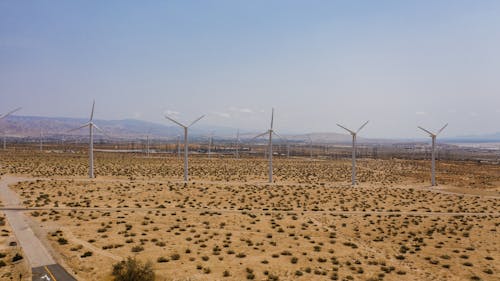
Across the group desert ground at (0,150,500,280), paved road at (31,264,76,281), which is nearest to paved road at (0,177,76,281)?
paved road at (31,264,76,281)

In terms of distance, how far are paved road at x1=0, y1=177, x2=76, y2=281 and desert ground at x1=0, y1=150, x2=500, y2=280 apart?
0.85 metres

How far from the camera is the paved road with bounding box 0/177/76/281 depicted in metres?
24.6

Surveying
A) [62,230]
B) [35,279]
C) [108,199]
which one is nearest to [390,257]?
[35,279]

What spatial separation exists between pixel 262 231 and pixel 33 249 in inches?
835

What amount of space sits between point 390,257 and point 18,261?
29.4 meters

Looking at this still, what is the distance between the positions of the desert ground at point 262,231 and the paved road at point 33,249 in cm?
85

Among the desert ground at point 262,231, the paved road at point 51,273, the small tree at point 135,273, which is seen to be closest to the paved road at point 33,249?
the paved road at point 51,273

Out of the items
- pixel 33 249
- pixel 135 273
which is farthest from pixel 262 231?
pixel 33 249

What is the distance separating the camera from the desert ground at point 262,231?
29.3 metres

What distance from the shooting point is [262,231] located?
133 ft

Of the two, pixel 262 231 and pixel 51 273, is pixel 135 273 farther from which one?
pixel 262 231

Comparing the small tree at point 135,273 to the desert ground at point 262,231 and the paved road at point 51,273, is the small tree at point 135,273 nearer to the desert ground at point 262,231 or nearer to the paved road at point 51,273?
the desert ground at point 262,231

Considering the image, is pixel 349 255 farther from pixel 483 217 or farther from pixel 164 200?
pixel 164 200

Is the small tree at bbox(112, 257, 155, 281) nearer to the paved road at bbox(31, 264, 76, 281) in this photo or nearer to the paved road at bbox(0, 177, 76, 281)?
the paved road at bbox(31, 264, 76, 281)
